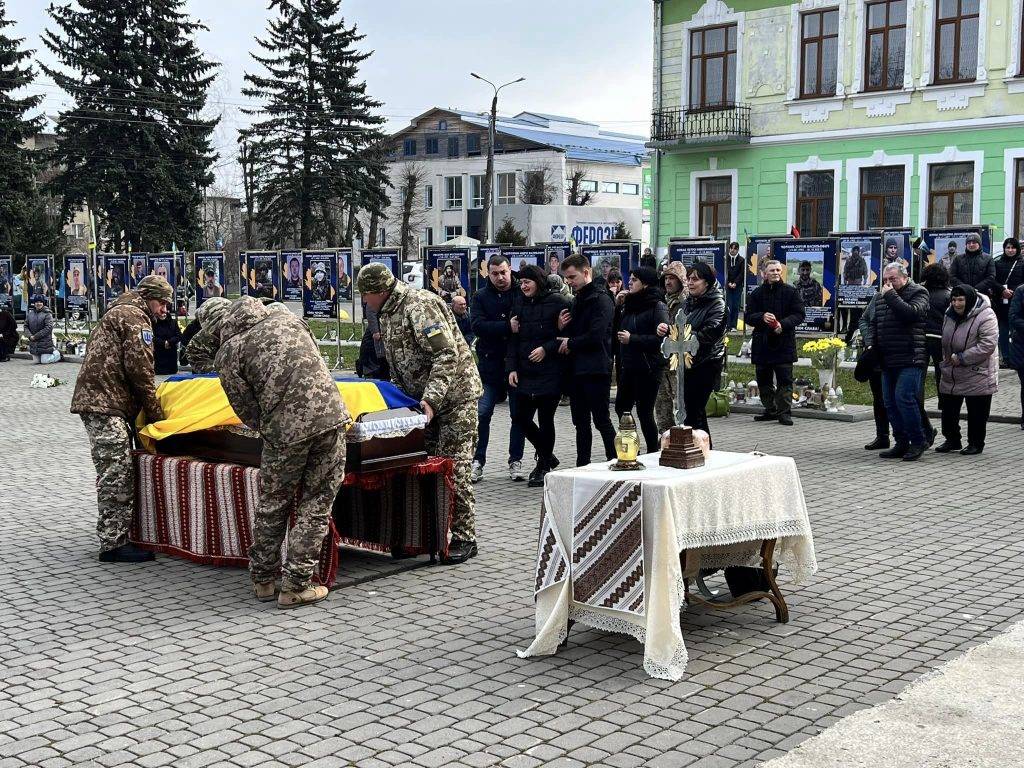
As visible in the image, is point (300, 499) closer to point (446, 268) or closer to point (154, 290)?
point (154, 290)

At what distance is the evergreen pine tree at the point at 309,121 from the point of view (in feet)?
173

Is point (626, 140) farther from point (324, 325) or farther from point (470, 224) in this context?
point (324, 325)

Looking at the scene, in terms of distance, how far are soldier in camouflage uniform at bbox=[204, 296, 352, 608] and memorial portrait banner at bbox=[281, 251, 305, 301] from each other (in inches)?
710

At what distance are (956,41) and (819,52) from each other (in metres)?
3.65

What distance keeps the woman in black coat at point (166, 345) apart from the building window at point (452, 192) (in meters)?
67.2

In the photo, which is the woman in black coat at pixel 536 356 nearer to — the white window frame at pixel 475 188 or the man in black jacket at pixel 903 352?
the man in black jacket at pixel 903 352

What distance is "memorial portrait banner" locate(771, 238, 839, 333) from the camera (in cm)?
1825

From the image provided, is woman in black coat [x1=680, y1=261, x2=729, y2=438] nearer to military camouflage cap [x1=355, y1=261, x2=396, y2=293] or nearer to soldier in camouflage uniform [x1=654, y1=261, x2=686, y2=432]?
soldier in camouflage uniform [x1=654, y1=261, x2=686, y2=432]

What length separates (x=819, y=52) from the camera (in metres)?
31.0

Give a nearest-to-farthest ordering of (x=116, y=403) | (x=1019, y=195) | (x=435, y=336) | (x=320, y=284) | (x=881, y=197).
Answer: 1. (x=435, y=336)
2. (x=116, y=403)
3. (x=320, y=284)
4. (x=1019, y=195)
5. (x=881, y=197)

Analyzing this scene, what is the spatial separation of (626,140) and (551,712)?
9266 centimetres

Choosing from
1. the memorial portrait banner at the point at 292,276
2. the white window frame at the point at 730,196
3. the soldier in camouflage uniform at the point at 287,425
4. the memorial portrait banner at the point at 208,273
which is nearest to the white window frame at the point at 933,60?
the white window frame at the point at 730,196

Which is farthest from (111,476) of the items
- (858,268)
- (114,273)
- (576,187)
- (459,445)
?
(576,187)

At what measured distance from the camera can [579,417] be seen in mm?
10500
